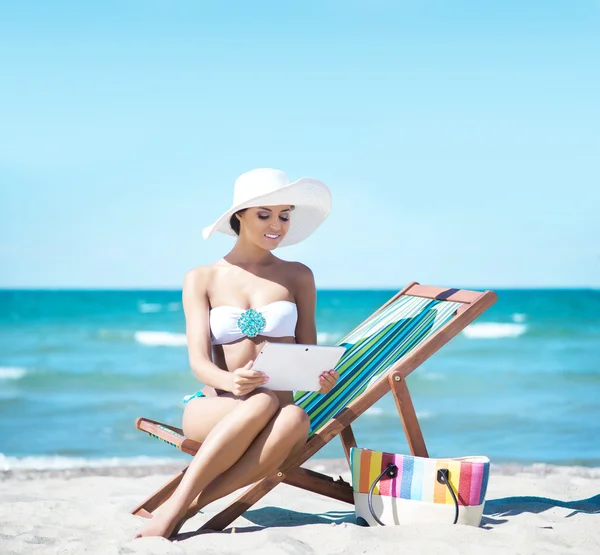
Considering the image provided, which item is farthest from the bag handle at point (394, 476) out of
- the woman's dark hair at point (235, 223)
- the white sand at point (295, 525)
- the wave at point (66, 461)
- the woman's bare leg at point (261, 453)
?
the wave at point (66, 461)

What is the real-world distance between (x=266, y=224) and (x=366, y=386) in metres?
0.83

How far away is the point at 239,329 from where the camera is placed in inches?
156

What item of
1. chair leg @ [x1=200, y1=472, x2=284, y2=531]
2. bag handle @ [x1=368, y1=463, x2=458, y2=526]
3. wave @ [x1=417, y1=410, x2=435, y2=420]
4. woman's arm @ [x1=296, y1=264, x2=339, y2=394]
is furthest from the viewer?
wave @ [x1=417, y1=410, x2=435, y2=420]

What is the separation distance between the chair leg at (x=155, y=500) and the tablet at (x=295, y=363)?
2.49 feet

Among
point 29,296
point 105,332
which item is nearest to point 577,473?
point 105,332

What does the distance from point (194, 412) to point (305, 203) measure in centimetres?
105

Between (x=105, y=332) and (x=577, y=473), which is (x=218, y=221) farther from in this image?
(x=105, y=332)

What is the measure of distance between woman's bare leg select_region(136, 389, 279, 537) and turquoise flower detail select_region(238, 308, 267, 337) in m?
0.34

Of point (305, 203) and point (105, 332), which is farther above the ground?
point (105, 332)

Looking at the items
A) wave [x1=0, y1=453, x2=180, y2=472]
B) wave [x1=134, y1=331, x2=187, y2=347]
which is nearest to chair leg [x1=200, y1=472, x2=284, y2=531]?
wave [x1=0, y1=453, x2=180, y2=472]

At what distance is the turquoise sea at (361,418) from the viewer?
28.8 ft

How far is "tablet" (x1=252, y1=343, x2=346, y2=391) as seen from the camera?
11.9ft

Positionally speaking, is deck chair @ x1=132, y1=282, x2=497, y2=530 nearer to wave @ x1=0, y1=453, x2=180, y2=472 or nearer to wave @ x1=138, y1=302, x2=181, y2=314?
wave @ x1=0, y1=453, x2=180, y2=472

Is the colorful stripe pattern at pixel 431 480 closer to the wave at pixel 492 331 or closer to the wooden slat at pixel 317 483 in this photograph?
the wooden slat at pixel 317 483
